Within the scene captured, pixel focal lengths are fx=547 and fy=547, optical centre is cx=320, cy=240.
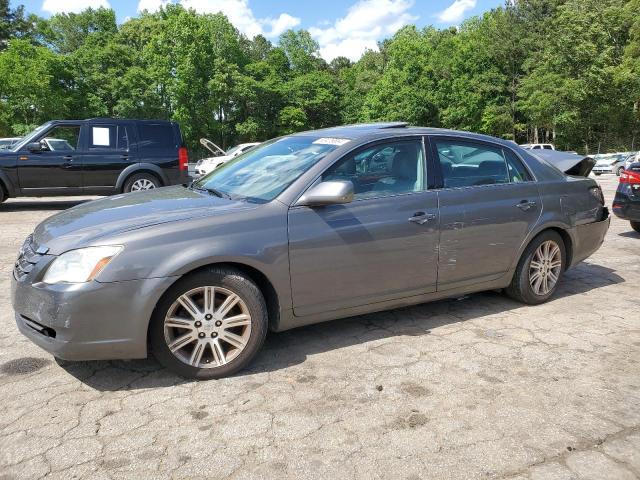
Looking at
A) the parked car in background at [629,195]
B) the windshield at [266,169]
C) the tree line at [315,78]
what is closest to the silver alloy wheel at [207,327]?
the windshield at [266,169]

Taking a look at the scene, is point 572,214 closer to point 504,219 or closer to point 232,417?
point 504,219

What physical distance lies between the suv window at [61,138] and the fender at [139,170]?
1.09 meters

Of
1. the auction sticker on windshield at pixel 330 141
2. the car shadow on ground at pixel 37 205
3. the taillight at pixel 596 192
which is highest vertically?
the auction sticker on windshield at pixel 330 141

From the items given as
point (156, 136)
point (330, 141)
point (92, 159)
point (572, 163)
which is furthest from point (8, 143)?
point (572, 163)

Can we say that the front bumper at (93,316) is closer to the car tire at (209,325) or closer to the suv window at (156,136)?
the car tire at (209,325)

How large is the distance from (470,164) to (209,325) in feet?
8.37

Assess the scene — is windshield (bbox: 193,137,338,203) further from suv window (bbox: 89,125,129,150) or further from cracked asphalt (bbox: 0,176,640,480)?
suv window (bbox: 89,125,129,150)

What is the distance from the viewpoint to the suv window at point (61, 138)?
36.8ft

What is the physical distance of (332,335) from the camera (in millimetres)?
4246

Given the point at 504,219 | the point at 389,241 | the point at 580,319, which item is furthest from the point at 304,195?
the point at 580,319

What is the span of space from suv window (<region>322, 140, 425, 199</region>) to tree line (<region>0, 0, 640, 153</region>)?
37.4m

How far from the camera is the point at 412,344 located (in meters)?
4.07

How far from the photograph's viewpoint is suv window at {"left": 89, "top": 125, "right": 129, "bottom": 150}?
11.5m

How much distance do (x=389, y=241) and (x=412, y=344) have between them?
0.79m
